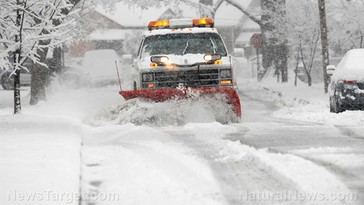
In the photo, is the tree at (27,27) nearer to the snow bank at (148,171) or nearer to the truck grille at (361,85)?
the snow bank at (148,171)

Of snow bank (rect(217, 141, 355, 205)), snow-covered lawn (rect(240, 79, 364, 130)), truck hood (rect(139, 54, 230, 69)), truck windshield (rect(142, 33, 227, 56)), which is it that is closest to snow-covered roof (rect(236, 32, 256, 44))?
snow-covered lawn (rect(240, 79, 364, 130))

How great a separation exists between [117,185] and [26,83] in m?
23.1

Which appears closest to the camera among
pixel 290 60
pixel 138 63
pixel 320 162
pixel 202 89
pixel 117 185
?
pixel 117 185

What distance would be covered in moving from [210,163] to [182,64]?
4592 millimetres

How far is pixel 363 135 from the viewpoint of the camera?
31.7 feet

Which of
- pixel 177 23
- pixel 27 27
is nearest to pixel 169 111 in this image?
pixel 177 23

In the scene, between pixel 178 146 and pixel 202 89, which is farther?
pixel 202 89

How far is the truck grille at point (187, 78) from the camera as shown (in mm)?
11797

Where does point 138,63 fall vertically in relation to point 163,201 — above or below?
above

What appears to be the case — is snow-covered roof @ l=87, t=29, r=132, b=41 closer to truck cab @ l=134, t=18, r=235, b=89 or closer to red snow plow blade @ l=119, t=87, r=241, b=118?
truck cab @ l=134, t=18, r=235, b=89

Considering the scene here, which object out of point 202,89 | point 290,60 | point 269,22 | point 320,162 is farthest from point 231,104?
point 290,60

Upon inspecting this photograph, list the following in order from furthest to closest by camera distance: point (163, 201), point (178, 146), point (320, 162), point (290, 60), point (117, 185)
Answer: point (290, 60)
point (178, 146)
point (320, 162)
point (117, 185)
point (163, 201)

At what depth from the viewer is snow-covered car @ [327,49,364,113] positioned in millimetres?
12227

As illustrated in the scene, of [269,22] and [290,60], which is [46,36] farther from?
[290,60]
